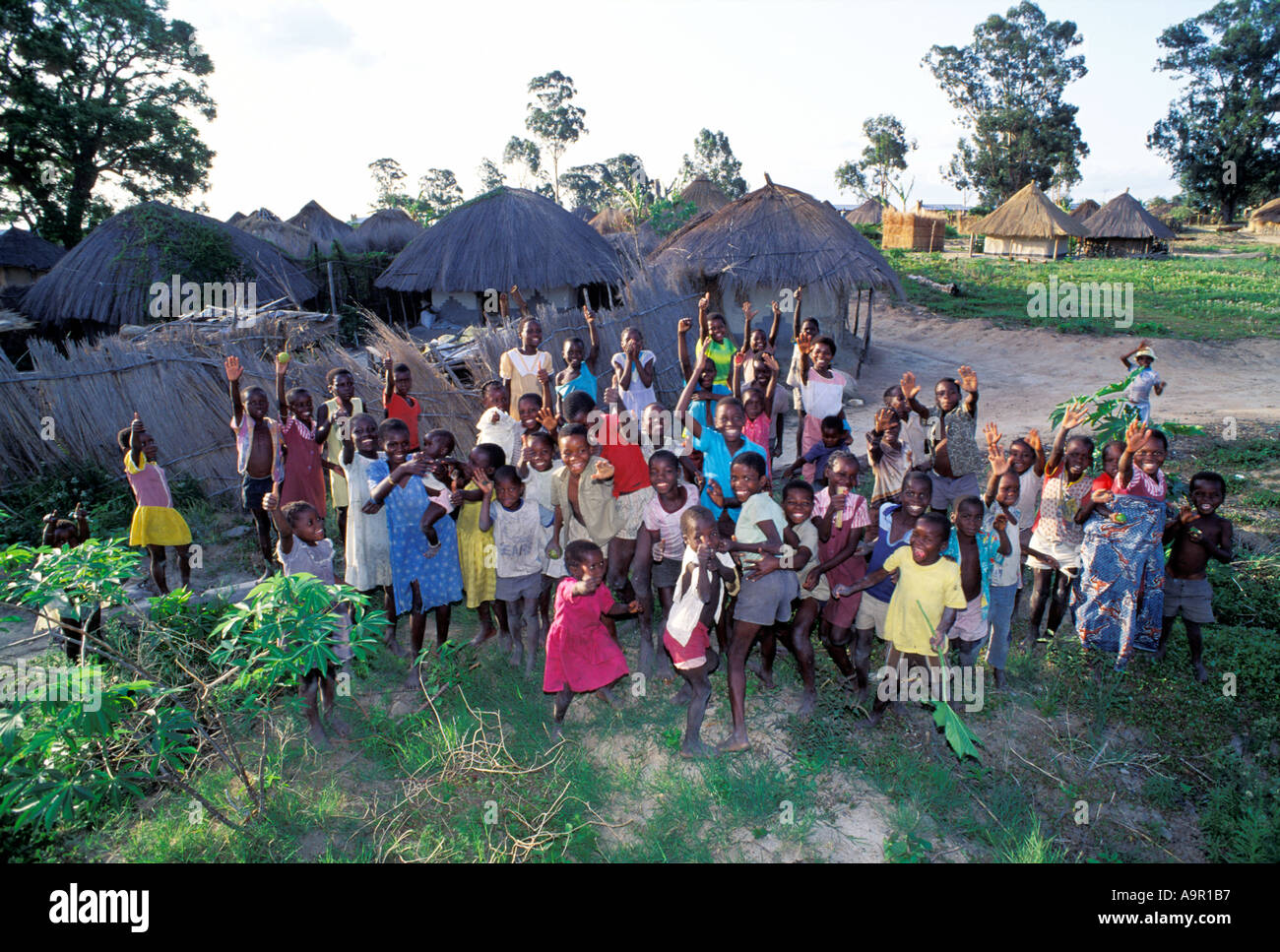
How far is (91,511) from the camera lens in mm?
6637

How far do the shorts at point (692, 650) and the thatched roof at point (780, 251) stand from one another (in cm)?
823

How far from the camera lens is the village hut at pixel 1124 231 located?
27.0m

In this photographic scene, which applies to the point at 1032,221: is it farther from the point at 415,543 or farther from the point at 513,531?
the point at 415,543

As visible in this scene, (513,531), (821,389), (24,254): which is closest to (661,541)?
(513,531)

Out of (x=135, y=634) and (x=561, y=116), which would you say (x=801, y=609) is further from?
(x=561, y=116)

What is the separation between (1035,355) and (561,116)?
27990 millimetres

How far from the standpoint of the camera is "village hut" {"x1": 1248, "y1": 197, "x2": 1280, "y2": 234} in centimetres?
3350

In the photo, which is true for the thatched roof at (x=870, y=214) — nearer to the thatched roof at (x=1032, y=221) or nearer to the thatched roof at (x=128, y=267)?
the thatched roof at (x=1032, y=221)

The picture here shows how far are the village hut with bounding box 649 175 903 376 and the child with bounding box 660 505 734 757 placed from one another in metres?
8.02

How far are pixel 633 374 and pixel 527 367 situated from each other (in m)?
0.84

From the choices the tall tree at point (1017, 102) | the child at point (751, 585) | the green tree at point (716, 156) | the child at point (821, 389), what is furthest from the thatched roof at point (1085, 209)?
the child at point (751, 585)

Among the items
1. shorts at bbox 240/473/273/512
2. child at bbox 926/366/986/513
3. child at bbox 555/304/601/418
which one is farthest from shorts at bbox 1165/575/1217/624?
shorts at bbox 240/473/273/512

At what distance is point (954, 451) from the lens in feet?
16.1

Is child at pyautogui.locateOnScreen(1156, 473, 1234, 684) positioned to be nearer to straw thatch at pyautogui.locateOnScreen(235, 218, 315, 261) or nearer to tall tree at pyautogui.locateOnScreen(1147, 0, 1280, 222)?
straw thatch at pyautogui.locateOnScreen(235, 218, 315, 261)
